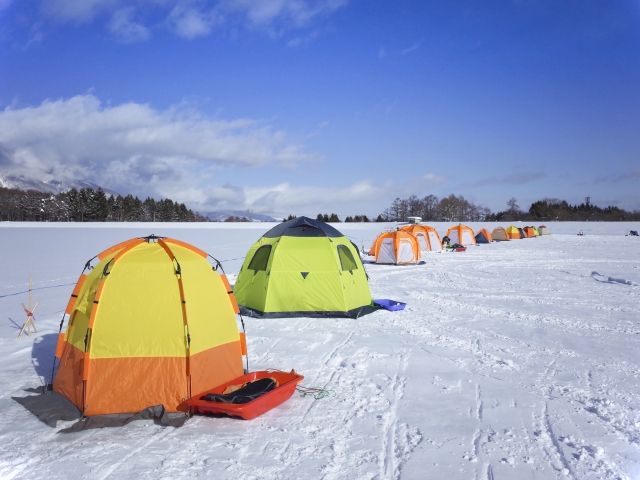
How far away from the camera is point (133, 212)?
80.4m

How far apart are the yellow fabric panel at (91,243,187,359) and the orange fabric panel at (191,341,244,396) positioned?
28cm

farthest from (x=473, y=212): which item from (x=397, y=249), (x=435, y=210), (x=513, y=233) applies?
(x=397, y=249)

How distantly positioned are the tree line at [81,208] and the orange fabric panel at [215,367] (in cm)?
7494

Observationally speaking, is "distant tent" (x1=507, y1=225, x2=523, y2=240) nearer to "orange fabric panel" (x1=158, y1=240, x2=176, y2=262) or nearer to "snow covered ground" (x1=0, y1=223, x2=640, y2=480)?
"snow covered ground" (x1=0, y1=223, x2=640, y2=480)

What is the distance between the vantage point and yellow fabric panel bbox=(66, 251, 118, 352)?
539 centimetres

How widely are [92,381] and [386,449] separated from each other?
11.0 ft

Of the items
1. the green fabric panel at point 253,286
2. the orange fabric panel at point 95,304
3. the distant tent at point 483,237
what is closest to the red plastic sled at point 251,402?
the orange fabric panel at point 95,304

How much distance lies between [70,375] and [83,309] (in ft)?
2.56

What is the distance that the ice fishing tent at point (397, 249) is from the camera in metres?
22.1

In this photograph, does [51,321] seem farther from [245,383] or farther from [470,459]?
[470,459]

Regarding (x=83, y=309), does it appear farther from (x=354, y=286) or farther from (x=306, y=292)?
(x=354, y=286)

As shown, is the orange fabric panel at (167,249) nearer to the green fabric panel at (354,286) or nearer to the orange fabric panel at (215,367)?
the orange fabric panel at (215,367)

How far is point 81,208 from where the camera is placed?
71.4 m

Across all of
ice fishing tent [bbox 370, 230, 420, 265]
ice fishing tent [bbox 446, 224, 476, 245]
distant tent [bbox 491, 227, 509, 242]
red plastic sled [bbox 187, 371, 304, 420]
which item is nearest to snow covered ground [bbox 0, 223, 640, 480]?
red plastic sled [bbox 187, 371, 304, 420]
